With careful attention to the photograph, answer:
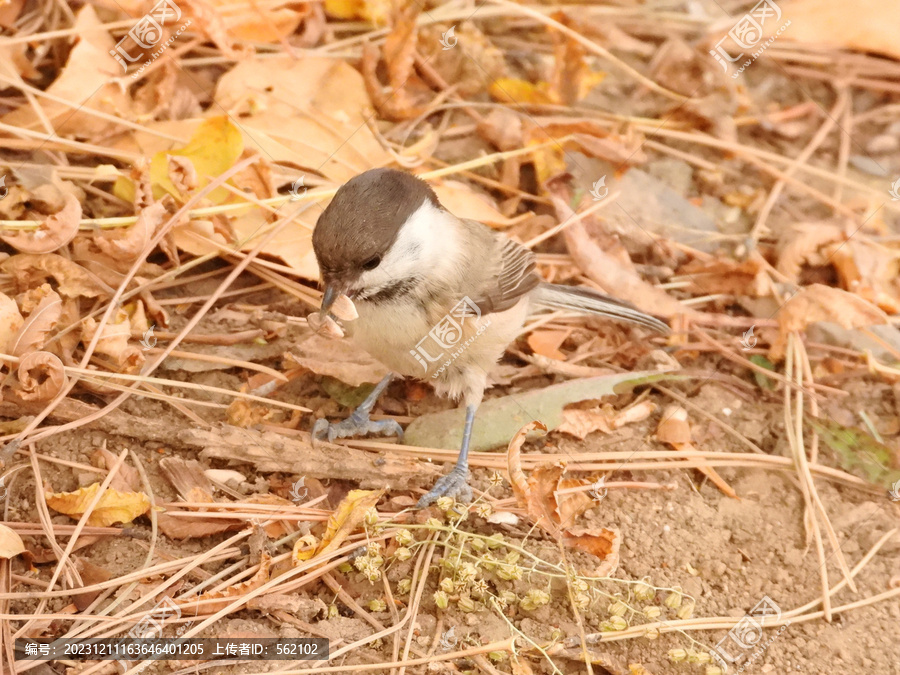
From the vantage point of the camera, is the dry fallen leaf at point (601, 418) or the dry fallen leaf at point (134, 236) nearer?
the dry fallen leaf at point (134, 236)

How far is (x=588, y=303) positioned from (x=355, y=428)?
2.95 feet

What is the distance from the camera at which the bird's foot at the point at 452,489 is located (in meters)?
2.17

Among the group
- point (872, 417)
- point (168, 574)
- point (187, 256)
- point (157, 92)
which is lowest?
point (872, 417)

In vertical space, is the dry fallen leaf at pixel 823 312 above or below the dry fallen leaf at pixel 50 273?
below

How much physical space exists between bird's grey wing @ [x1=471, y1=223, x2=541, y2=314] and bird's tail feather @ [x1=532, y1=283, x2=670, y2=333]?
86 millimetres

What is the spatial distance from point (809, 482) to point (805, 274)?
1.00 metres

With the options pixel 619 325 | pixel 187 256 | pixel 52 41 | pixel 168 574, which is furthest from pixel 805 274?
pixel 52 41

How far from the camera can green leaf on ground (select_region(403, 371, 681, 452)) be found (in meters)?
2.40

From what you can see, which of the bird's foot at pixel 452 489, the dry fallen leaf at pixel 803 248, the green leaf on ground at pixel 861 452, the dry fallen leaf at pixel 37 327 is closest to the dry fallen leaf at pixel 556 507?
the bird's foot at pixel 452 489

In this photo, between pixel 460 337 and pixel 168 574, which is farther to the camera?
pixel 460 337

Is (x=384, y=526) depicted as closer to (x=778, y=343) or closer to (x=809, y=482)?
(x=809, y=482)

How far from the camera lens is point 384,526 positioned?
2043 mm

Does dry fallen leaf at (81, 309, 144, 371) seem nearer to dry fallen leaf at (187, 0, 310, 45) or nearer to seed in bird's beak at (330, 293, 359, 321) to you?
seed in bird's beak at (330, 293, 359, 321)

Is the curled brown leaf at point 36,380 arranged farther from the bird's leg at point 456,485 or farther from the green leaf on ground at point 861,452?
the green leaf on ground at point 861,452
